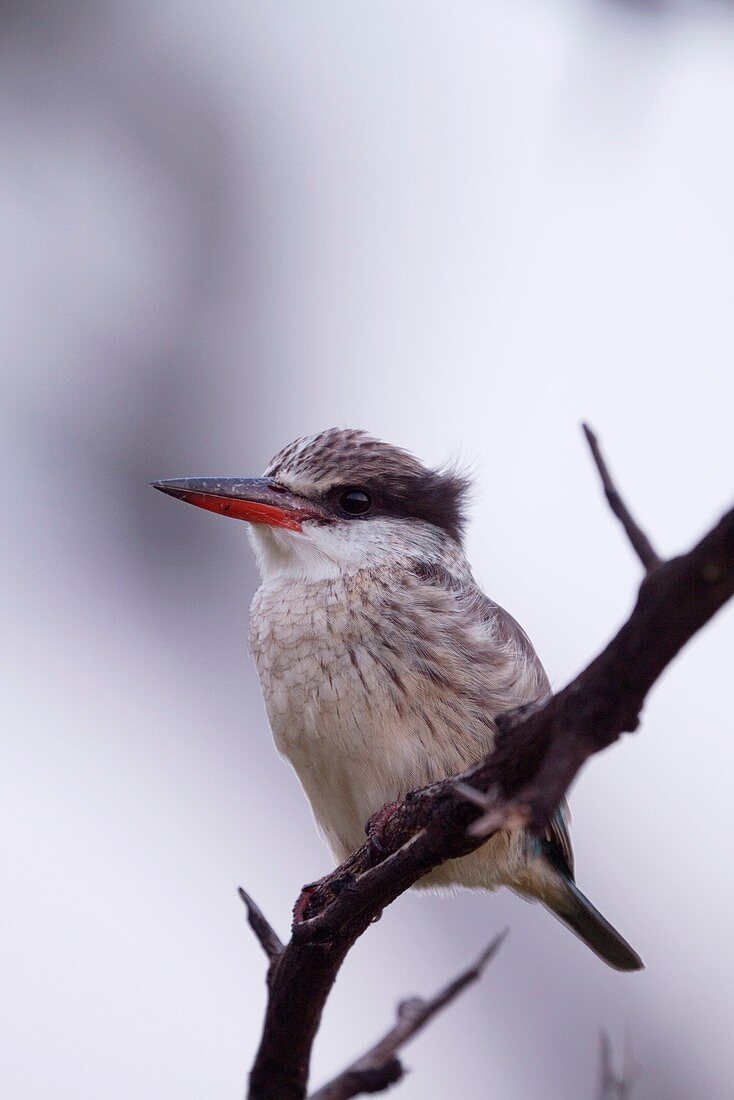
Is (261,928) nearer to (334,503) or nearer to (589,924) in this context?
(589,924)

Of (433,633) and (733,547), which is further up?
(433,633)

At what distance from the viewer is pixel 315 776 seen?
8.72ft

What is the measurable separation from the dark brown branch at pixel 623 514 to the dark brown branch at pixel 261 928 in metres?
1.05

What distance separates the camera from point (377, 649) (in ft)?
8.52

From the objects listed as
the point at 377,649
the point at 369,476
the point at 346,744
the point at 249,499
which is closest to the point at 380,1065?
the point at 346,744

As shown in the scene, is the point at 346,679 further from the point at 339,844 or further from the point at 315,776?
the point at 339,844

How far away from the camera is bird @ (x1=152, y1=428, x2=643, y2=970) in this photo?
2527 millimetres

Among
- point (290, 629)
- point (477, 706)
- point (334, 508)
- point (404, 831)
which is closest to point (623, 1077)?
point (404, 831)

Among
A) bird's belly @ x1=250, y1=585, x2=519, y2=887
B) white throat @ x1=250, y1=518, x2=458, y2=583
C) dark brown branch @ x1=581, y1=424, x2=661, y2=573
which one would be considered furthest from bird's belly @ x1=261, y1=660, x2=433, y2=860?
dark brown branch @ x1=581, y1=424, x2=661, y2=573

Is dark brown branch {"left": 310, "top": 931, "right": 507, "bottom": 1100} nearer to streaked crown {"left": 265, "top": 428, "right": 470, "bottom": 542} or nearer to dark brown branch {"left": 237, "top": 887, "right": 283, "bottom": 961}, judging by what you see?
dark brown branch {"left": 237, "top": 887, "right": 283, "bottom": 961}

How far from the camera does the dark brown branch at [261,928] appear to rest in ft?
6.52

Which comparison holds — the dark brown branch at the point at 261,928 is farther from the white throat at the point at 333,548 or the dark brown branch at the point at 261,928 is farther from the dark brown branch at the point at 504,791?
the white throat at the point at 333,548

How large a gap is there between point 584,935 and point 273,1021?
1.17 m

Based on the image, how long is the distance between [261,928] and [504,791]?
2.45ft
